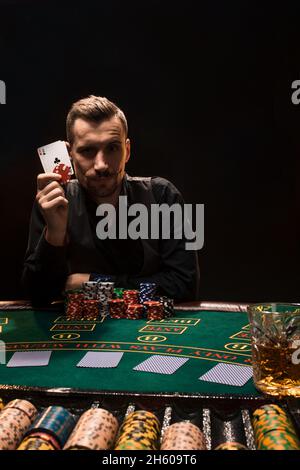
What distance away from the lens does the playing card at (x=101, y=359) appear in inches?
60.7

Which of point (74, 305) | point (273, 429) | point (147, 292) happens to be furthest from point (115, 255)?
point (273, 429)

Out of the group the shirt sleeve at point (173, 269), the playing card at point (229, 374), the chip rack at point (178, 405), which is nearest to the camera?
the chip rack at point (178, 405)

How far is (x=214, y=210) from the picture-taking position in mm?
4965

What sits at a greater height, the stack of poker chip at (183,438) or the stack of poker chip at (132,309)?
the stack of poker chip at (183,438)

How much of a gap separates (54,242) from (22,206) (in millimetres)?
2123

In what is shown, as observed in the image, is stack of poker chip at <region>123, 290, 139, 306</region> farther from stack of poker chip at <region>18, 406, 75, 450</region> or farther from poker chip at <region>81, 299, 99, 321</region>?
stack of poker chip at <region>18, 406, 75, 450</region>

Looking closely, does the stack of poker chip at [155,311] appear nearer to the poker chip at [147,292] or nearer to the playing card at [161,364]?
the poker chip at [147,292]

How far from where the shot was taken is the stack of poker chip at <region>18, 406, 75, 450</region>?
93cm

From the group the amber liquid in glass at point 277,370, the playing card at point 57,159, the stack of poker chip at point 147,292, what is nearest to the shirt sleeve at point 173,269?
the stack of poker chip at point 147,292

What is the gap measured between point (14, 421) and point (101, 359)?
1.95ft

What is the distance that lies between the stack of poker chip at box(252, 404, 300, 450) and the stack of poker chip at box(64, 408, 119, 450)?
0.29 m

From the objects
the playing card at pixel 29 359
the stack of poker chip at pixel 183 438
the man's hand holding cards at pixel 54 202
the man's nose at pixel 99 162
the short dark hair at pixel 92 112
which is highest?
the short dark hair at pixel 92 112

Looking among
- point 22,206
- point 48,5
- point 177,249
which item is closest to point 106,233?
point 177,249

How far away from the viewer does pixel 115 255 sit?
305 centimetres
